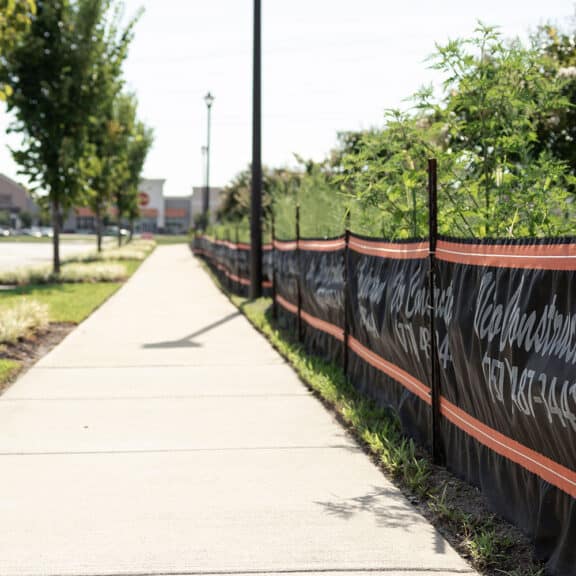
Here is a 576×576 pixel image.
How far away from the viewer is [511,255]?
4988 mm

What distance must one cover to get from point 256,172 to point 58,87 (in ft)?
30.4

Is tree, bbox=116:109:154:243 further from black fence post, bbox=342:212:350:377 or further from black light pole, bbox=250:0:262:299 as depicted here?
black fence post, bbox=342:212:350:377

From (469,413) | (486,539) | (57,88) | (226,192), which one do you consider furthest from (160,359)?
(226,192)

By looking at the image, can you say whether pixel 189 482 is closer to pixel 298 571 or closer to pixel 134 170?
pixel 298 571

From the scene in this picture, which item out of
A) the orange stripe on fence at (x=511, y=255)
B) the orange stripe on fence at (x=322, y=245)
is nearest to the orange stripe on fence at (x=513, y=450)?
the orange stripe on fence at (x=511, y=255)

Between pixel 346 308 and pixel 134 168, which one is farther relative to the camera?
pixel 134 168

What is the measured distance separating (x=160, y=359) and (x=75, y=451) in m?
4.92

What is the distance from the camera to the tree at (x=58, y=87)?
86.4ft

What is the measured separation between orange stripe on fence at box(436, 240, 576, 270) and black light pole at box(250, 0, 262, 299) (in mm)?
13648

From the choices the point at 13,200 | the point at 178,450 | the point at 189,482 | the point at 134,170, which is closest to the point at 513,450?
the point at 189,482

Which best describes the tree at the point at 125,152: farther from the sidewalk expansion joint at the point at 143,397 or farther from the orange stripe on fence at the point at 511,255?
the orange stripe on fence at the point at 511,255

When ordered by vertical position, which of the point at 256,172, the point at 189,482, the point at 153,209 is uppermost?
the point at 153,209

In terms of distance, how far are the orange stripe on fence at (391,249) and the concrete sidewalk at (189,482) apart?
1.52 meters

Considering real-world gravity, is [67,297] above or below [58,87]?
below
